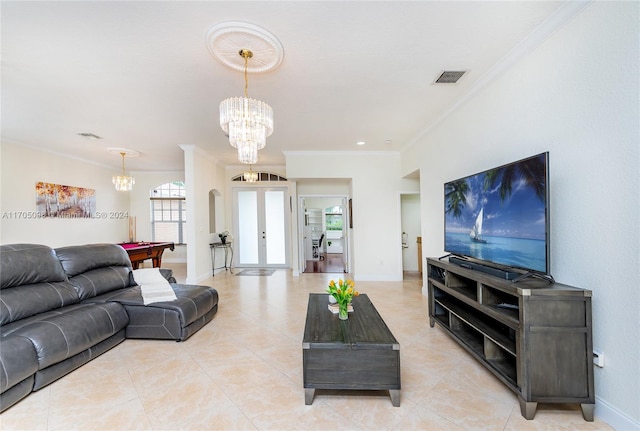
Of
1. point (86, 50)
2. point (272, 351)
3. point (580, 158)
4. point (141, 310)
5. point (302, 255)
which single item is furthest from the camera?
point (302, 255)

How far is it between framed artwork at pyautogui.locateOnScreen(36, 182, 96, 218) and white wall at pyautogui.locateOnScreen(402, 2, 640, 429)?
8.08 metres

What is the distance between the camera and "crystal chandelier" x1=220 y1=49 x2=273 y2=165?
7.45 ft

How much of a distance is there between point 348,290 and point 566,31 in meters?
2.53

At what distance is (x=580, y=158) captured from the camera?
5.80ft

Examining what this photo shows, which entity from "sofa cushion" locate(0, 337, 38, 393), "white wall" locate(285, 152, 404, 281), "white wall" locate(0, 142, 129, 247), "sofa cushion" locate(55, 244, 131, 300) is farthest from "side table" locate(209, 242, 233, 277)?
"sofa cushion" locate(0, 337, 38, 393)

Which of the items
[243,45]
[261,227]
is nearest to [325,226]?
[261,227]

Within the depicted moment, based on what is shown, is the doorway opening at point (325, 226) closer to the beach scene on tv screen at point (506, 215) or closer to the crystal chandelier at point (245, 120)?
the beach scene on tv screen at point (506, 215)

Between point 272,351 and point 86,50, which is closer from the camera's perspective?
point 86,50

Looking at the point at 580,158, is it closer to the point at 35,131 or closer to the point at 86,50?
the point at 86,50

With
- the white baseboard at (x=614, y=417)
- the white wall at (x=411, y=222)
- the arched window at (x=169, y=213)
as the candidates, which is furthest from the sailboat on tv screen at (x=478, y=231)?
the arched window at (x=169, y=213)

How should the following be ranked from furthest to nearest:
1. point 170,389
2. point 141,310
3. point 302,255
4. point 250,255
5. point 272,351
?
point 250,255 → point 302,255 → point 141,310 → point 272,351 → point 170,389

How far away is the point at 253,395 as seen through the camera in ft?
6.35

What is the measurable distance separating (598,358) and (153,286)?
13.6 ft

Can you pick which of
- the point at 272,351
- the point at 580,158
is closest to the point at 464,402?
the point at 272,351
